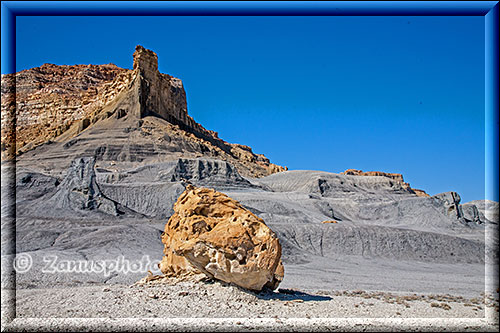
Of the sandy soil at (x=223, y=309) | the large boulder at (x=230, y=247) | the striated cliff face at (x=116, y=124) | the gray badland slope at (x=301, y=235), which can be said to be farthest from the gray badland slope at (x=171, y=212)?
the large boulder at (x=230, y=247)

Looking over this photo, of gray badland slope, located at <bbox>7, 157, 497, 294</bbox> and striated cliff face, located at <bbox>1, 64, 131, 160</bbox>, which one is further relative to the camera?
striated cliff face, located at <bbox>1, 64, 131, 160</bbox>

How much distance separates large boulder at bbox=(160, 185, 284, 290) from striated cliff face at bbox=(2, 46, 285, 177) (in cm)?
7606

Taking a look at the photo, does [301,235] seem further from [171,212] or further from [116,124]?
[116,124]

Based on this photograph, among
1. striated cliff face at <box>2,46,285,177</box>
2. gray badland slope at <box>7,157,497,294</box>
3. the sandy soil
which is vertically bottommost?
gray badland slope at <box>7,157,497,294</box>

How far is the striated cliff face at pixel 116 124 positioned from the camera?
297 ft

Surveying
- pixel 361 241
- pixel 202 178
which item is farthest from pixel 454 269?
pixel 202 178

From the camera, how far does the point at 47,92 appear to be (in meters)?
147

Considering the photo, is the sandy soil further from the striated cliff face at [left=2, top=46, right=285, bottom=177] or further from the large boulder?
the striated cliff face at [left=2, top=46, right=285, bottom=177]

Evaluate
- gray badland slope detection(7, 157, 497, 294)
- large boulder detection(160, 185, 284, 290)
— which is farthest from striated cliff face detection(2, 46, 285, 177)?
large boulder detection(160, 185, 284, 290)

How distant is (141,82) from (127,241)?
273ft

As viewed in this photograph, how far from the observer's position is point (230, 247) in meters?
10.9

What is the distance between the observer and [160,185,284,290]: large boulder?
429 inches

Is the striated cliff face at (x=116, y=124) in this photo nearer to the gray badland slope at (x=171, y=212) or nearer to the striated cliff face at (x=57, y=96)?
the striated cliff face at (x=57, y=96)

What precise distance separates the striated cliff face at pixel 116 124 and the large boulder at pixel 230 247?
7606 cm
